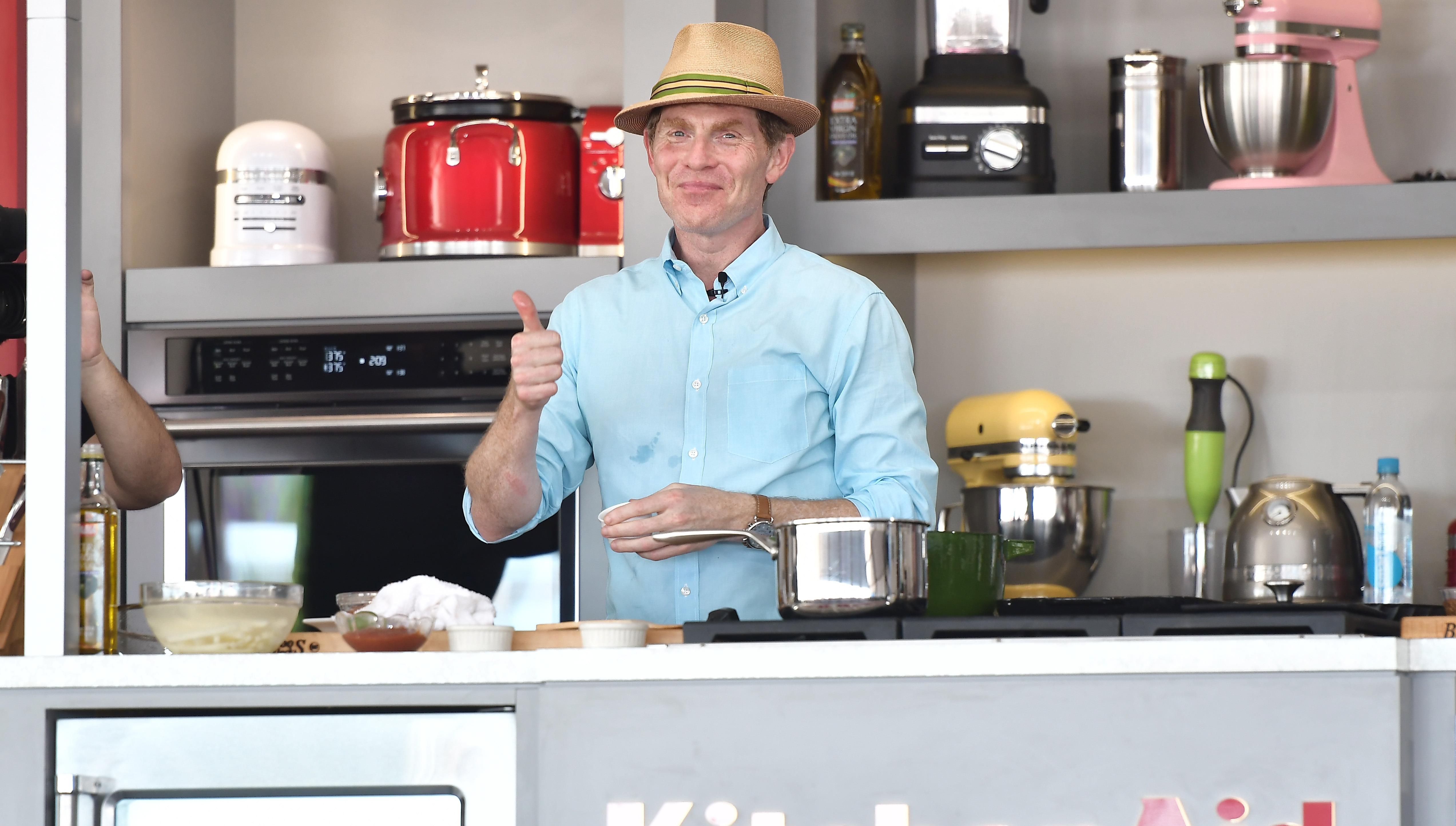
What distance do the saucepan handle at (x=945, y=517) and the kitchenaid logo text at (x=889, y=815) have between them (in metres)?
1.57

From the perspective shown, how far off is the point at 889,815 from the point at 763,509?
0.63m

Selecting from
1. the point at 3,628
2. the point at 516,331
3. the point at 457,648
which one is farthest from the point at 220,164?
the point at 457,648

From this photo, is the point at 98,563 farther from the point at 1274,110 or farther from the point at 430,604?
the point at 1274,110

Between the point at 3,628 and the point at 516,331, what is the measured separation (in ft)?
4.20

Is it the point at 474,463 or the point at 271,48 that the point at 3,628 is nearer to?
the point at 474,463

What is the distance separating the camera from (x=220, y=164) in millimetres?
2812

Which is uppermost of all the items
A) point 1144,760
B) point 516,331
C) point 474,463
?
point 516,331

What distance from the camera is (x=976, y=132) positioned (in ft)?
9.12

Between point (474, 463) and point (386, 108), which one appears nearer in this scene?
point (474, 463)

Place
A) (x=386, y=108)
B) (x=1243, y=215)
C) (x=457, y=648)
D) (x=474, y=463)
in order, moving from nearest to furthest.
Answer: (x=457, y=648)
(x=474, y=463)
(x=1243, y=215)
(x=386, y=108)

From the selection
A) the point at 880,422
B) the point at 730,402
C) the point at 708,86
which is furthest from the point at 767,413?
the point at 708,86

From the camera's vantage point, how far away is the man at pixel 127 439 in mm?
1910

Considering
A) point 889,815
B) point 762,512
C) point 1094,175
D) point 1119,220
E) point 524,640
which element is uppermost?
point 1094,175

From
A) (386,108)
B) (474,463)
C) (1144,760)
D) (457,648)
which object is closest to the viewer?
(1144,760)
